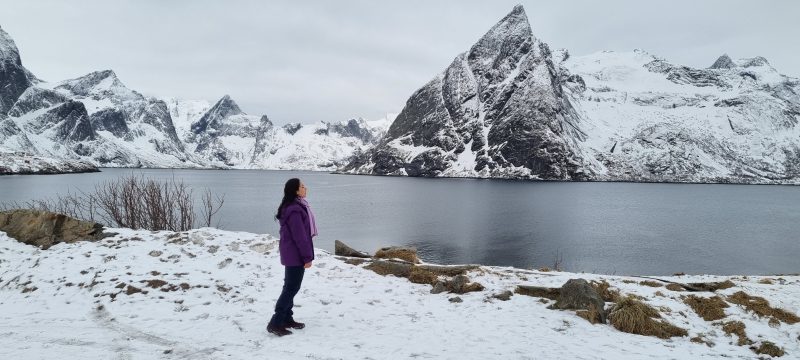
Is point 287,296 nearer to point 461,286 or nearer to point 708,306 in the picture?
point 461,286

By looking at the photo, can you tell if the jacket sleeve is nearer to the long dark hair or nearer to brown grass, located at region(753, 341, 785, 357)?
the long dark hair

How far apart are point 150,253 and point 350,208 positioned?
231 feet

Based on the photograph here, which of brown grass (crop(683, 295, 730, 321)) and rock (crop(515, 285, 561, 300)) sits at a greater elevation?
brown grass (crop(683, 295, 730, 321))

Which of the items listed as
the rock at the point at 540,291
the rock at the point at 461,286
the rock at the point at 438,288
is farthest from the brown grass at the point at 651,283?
the rock at the point at 438,288

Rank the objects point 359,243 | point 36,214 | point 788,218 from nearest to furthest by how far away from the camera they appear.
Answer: point 36,214 < point 359,243 < point 788,218

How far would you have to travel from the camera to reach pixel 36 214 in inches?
674

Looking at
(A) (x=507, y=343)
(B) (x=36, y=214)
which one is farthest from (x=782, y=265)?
(B) (x=36, y=214)

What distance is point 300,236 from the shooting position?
991cm

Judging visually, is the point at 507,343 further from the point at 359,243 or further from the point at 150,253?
the point at 359,243

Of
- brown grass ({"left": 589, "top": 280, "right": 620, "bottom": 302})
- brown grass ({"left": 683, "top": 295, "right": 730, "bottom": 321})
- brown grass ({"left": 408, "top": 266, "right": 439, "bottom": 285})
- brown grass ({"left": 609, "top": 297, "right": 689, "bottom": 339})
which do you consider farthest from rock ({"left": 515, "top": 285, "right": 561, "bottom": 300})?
brown grass ({"left": 683, "top": 295, "right": 730, "bottom": 321})

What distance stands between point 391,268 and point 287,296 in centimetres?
636

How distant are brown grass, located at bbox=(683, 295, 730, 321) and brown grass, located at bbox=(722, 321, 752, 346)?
0.50 m

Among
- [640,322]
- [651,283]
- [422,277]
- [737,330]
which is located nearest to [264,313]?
[422,277]

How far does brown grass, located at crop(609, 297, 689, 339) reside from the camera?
1061cm
